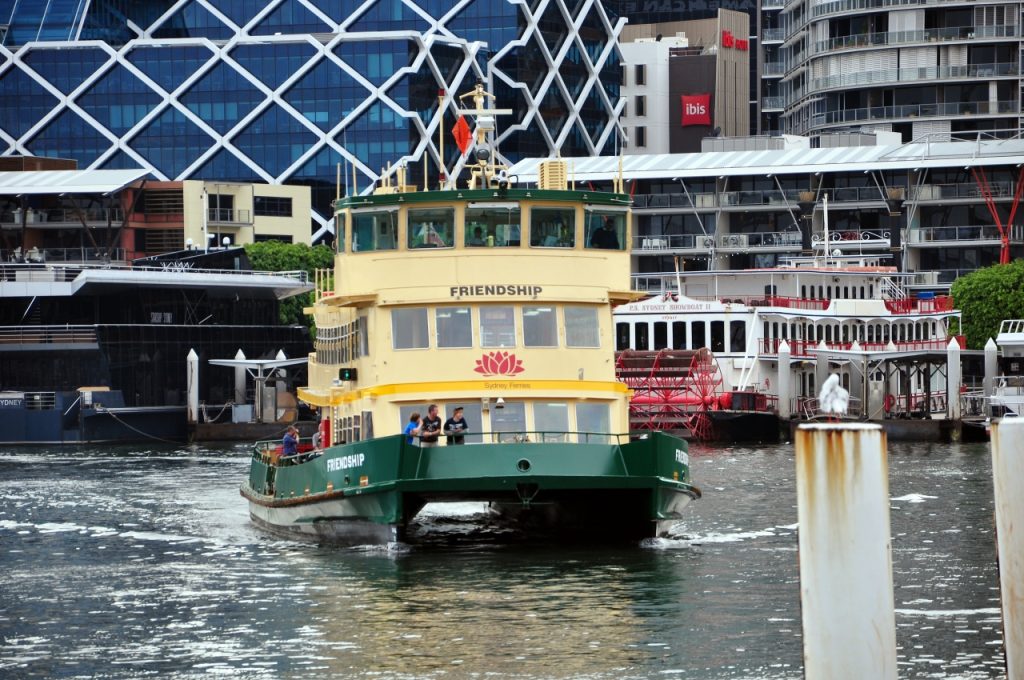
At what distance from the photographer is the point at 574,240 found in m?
38.1

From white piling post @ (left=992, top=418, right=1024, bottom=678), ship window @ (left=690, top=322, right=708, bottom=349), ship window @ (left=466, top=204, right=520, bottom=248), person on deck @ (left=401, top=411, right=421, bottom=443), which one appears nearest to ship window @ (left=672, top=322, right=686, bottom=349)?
ship window @ (left=690, top=322, right=708, bottom=349)

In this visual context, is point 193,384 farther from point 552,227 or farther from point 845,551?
point 845,551

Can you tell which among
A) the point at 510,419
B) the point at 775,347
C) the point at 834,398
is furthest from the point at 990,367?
the point at 834,398

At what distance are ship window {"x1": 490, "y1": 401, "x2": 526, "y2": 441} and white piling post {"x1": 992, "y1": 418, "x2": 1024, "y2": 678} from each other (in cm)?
1883

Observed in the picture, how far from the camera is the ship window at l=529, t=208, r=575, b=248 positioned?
37.9 metres

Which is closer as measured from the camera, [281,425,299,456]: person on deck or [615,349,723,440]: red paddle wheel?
[281,425,299,456]: person on deck

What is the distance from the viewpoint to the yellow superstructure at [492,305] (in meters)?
37.7

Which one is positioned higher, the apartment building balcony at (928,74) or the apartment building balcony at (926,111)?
the apartment building balcony at (928,74)

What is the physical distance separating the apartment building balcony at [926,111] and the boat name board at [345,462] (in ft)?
377

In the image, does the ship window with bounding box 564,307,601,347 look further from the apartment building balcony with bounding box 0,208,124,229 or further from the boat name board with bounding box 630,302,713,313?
the apartment building balcony with bounding box 0,208,124,229

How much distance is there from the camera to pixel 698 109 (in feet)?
609

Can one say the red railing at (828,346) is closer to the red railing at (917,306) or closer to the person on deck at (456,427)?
the red railing at (917,306)

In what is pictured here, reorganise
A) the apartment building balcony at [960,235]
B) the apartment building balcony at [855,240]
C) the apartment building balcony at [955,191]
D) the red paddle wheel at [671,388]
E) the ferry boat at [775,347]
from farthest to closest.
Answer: the apartment building balcony at [955,191], the apartment building balcony at [960,235], the apartment building balcony at [855,240], the ferry boat at [775,347], the red paddle wheel at [671,388]

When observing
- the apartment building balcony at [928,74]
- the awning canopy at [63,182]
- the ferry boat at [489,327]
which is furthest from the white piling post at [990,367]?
the awning canopy at [63,182]
